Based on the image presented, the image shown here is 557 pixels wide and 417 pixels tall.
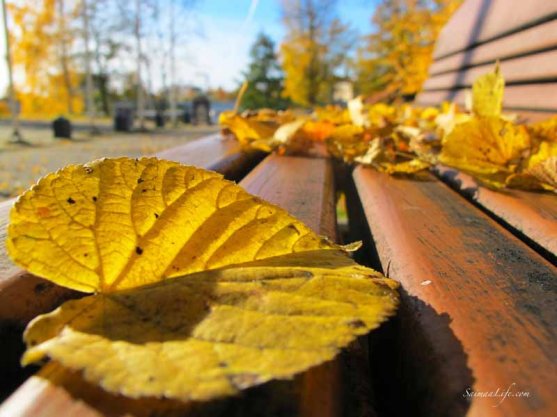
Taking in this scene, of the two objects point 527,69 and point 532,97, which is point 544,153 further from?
point 527,69

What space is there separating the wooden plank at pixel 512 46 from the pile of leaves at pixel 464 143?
64 cm

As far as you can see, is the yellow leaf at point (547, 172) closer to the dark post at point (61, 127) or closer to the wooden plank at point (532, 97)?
the wooden plank at point (532, 97)

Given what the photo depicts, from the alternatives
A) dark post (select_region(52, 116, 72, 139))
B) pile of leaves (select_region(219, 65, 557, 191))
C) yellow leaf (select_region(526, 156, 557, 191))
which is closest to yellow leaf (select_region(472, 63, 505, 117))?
pile of leaves (select_region(219, 65, 557, 191))

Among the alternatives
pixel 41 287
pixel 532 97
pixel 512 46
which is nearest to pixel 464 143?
pixel 41 287

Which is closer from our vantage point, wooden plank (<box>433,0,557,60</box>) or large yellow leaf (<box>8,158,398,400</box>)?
large yellow leaf (<box>8,158,398,400</box>)

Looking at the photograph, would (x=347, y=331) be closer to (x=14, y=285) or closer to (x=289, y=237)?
(x=289, y=237)

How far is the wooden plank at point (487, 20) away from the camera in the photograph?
2292 mm

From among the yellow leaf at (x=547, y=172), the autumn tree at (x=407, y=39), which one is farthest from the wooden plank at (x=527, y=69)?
the autumn tree at (x=407, y=39)

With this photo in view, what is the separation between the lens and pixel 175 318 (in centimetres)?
37

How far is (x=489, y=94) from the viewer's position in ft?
4.71

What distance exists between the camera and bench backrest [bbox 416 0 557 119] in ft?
7.10

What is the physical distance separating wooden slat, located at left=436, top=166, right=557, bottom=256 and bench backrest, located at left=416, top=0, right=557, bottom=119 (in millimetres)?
1180

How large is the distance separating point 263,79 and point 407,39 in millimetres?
18180

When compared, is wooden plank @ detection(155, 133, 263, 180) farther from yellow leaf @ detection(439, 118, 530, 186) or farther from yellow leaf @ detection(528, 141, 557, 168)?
yellow leaf @ detection(528, 141, 557, 168)
